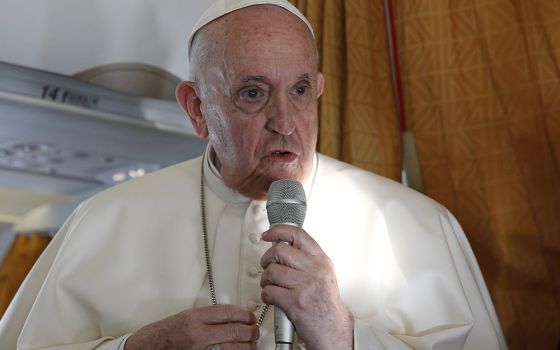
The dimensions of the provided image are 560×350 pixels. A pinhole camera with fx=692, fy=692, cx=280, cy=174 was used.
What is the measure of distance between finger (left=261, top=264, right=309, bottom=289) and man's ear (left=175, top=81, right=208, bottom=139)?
971 mm

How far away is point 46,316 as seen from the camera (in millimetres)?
2229

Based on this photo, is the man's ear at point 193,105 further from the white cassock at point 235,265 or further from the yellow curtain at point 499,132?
the yellow curtain at point 499,132

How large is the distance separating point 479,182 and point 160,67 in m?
2.59

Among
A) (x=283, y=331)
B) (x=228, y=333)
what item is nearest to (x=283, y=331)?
(x=283, y=331)

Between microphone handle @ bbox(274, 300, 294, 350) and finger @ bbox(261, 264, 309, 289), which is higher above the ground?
finger @ bbox(261, 264, 309, 289)

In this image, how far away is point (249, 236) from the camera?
2264 mm

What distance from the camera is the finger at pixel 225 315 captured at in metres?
1.85

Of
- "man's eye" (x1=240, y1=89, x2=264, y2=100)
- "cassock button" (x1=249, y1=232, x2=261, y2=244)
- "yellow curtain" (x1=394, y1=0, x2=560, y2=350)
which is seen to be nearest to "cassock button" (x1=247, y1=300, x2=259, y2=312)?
"cassock button" (x1=249, y1=232, x2=261, y2=244)

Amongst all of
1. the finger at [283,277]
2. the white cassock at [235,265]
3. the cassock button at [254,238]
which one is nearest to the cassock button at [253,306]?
the white cassock at [235,265]

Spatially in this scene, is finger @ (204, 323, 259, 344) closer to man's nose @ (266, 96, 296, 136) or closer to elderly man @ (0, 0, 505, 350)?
elderly man @ (0, 0, 505, 350)

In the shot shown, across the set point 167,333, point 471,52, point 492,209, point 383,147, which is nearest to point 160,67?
point 383,147

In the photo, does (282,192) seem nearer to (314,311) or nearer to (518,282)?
(314,311)

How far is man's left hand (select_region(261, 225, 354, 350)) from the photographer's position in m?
1.66

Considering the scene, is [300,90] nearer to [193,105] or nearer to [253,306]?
[193,105]
